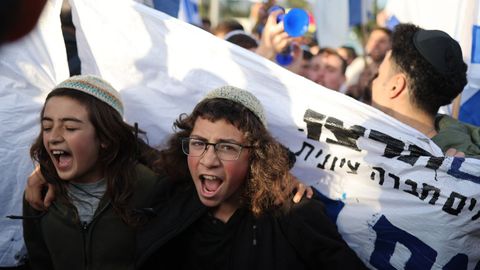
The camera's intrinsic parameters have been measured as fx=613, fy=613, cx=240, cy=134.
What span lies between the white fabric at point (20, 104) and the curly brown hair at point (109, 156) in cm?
17

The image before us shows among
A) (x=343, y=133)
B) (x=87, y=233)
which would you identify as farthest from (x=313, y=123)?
(x=87, y=233)

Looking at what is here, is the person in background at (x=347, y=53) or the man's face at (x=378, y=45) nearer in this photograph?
the man's face at (x=378, y=45)

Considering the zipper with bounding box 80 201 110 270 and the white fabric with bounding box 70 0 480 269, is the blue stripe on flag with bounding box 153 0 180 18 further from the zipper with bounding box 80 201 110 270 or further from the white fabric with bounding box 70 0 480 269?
the zipper with bounding box 80 201 110 270

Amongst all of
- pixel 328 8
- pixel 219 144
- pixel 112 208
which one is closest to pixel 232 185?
pixel 219 144

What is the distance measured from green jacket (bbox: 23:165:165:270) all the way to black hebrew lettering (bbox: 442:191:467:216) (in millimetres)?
1202

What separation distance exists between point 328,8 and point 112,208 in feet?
13.3

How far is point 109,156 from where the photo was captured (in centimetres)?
275

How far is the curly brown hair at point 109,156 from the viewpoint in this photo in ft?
8.66

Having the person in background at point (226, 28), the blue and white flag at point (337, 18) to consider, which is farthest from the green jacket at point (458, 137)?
the blue and white flag at point (337, 18)

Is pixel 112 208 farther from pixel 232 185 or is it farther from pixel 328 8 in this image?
pixel 328 8

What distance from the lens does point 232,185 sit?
2.43m

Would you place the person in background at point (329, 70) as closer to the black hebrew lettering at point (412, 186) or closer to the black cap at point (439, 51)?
the black cap at point (439, 51)

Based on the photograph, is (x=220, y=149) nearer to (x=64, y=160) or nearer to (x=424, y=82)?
(x=64, y=160)

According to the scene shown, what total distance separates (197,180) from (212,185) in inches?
2.6
